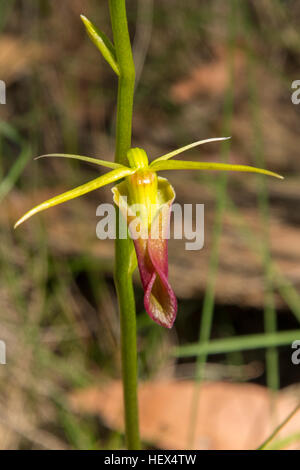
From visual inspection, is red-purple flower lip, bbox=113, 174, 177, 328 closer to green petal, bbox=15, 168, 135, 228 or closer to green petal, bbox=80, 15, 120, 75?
green petal, bbox=15, 168, 135, 228

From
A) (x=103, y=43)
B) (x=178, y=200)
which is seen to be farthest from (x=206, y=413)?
(x=103, y=43)

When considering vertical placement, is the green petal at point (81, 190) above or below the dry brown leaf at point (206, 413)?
above

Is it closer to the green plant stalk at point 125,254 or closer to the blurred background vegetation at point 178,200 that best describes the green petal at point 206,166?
the green plant stalk at point 125,254

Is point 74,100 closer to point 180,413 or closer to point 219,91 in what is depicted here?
point 219,91

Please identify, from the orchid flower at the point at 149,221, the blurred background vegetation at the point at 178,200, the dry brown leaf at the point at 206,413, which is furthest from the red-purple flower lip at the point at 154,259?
the dry brown leaf at the point at 206,413

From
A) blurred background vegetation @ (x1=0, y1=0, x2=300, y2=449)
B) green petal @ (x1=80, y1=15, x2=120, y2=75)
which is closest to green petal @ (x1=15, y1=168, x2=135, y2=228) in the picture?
green petal @ (x1=80, y1=15, x2=120, y2=75)

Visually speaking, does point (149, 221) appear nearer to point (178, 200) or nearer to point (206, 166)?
point (206, 166)

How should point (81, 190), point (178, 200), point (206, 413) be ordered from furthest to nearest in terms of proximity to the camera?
point (178, 200), point (206, 413), point (81, 190)
